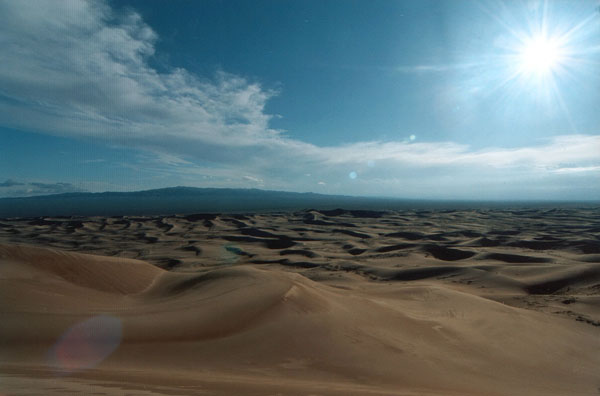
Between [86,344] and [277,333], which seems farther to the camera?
[277,333]

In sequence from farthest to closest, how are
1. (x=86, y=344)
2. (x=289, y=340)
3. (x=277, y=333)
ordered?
1. (x=277, y=333)
2. (x=289, y=340)
3. (x=86, y=344)

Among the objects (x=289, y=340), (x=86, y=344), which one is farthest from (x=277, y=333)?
(x=86, y=344)

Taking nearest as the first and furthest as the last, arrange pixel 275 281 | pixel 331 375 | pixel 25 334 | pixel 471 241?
1. pixel 331 375
2. pixel 25 334
3. pixel 275 281
4. pixel 471 241

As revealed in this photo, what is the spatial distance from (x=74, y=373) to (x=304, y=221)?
28235 millimetres

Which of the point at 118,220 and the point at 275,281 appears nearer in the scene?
the point at 275,281

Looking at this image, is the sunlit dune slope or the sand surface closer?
the sand surface

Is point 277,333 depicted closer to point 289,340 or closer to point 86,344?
point 289,340

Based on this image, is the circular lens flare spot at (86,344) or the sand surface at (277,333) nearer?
the sand surface at (277,333)

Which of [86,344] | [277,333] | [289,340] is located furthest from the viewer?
[277,333]

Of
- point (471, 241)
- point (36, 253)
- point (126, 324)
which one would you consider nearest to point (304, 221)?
point (471, 241)

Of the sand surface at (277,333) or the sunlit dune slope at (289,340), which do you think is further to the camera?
the sunlit dune slope at (289,340)

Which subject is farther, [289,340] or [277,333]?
[277,333]

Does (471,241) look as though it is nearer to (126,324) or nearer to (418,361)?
(418,361)

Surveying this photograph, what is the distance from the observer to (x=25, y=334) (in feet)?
13.6
